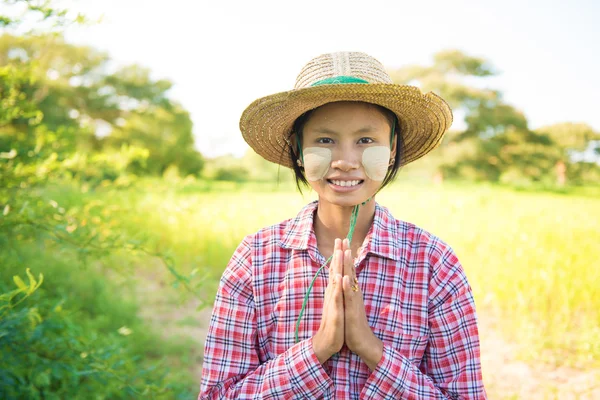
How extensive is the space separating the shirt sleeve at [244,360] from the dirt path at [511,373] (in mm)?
1303

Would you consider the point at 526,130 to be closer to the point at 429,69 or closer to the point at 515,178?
the point at 515,178

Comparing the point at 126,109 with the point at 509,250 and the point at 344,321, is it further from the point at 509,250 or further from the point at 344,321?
the point at 344,321

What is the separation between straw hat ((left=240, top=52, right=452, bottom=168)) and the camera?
1.26 meters

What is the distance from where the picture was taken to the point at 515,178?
81.3 feet

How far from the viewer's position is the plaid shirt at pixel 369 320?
122 centimetres

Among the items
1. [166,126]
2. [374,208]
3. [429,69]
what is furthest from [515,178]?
[374,208]

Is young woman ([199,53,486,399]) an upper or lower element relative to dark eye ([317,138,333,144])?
lower

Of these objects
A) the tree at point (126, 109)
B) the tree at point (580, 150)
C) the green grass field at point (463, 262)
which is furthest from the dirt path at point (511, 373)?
the tree at point (126, 109)

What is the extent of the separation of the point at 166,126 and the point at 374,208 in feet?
87.5

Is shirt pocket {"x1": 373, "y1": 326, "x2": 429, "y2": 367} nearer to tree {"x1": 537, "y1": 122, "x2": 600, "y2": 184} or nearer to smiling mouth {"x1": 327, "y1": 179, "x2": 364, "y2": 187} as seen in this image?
smiling mouth {"x1": 327, "y1": 179, "x2": 364, "y2": 187}

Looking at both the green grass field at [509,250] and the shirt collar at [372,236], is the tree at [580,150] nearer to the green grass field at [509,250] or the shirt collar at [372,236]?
the green grass field at [509,250]

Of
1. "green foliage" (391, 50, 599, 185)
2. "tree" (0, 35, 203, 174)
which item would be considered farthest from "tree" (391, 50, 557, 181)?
"tree" (0, 35, 203, 174)

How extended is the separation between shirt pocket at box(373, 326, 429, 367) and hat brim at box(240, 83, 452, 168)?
1.98 ft

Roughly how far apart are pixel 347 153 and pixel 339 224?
26 cm
